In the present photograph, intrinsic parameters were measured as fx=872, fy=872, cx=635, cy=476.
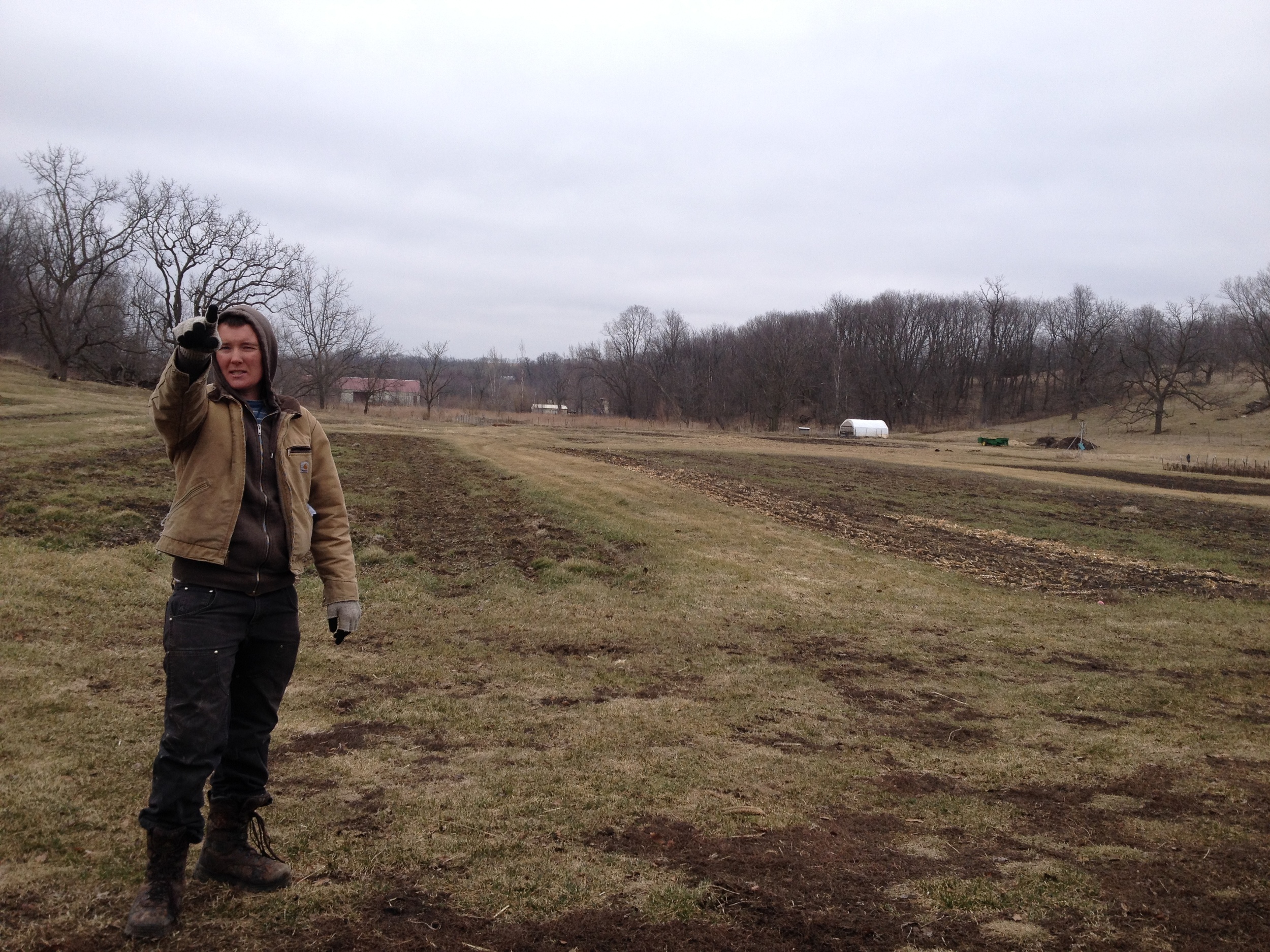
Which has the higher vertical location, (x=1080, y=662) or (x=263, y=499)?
(x=263, y=499)

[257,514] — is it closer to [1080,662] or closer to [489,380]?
[1080,662]

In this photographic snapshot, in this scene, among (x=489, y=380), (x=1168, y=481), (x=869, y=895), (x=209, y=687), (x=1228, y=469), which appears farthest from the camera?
(x=489, y=380)

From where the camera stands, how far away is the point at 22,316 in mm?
51625

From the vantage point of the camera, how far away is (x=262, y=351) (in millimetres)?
3387

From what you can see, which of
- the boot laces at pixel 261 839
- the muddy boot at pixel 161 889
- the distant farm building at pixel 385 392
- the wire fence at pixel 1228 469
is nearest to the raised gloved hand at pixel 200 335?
the muddy boot at pixel 161 889

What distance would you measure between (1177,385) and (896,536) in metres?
71.0

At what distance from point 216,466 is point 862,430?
67.9 m

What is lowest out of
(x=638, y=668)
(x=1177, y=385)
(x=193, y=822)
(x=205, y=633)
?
(x=638, y=668)

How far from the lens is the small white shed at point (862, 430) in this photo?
223ft

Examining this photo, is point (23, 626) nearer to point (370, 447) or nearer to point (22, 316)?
point (370, 447)

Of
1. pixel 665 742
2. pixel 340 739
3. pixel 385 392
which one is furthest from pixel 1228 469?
pixel 385 392

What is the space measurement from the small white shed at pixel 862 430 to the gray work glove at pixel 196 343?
66745mm

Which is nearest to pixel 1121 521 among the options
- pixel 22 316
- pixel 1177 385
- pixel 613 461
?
pixel 613 461

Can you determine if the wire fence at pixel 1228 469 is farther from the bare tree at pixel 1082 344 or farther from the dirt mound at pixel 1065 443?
the bare tree at pixel 1082 344
